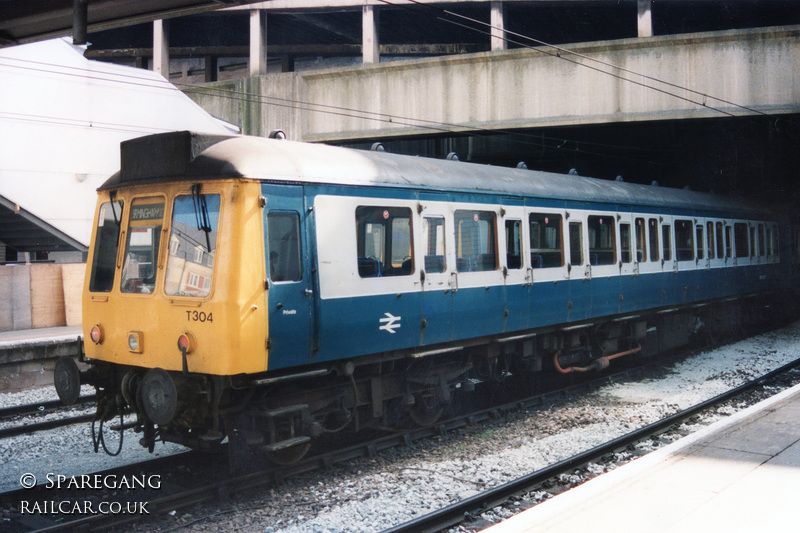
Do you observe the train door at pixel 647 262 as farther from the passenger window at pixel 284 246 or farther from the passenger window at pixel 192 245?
the passenger window at pixel 192 245

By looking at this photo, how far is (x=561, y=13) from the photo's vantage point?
24156mm

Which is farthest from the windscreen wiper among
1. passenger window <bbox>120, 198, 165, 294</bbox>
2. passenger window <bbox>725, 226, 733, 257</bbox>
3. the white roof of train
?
passenger window <bbox>725, 226, 733, 257</bbox>

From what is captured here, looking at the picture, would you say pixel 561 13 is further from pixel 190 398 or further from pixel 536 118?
pixel 190 398

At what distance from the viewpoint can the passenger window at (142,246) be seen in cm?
706

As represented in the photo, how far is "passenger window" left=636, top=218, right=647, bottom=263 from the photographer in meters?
13.0

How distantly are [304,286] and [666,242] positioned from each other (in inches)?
375

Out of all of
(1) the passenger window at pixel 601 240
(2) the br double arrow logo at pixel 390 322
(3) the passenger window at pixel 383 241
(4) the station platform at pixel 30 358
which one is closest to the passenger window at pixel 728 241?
(1) the passenger window at pixel 601 240

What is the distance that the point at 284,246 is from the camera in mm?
6859

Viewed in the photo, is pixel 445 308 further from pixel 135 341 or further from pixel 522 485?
pixel 135 341

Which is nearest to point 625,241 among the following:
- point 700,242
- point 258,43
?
point 700,242

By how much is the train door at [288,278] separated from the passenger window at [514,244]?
12.3 feet

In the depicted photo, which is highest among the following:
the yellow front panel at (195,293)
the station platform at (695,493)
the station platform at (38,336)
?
the yellow front panel at (195,293)

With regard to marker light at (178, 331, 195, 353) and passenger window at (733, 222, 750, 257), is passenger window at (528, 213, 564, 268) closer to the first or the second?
marker light at (178, 331, 195, 353)

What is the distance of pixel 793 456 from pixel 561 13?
20.5 m
